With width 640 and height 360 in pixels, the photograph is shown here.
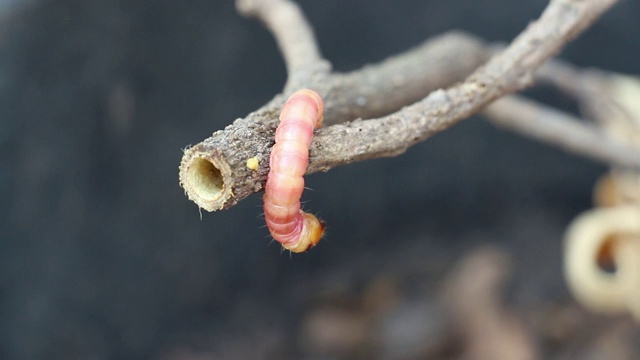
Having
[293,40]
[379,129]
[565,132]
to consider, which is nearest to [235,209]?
[565,132]

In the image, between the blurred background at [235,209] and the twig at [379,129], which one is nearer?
the twig at [379,129]

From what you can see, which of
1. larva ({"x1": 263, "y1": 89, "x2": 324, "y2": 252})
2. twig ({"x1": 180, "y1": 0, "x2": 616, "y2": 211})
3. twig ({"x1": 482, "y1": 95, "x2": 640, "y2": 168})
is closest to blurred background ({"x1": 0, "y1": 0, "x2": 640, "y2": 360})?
twig ({"x1": 482, "y1": 95, "x2": 640, "y2": 168})

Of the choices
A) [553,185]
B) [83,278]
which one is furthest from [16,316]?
[553,185]

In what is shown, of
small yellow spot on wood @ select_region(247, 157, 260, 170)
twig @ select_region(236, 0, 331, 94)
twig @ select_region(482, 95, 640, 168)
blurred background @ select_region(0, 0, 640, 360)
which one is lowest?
small yellow spot on wood @ select_region(247, 157, 260, 170)

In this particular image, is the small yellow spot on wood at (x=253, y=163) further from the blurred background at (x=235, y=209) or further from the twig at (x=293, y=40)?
the blurred background at (x=235, y=209)

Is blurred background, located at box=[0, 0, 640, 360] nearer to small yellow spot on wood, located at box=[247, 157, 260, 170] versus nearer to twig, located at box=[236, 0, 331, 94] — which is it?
twig, located at box=[236, 0, 331, 94]

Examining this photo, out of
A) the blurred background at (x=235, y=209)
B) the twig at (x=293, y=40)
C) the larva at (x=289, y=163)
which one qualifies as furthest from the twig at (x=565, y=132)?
the larva at (x=289, y=163)

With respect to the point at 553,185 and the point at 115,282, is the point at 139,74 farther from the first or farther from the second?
the point at 553,185
